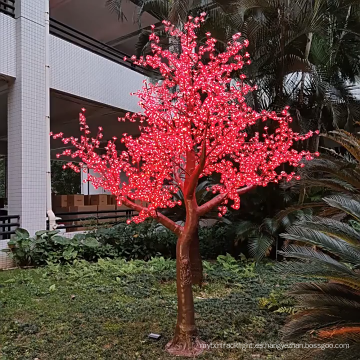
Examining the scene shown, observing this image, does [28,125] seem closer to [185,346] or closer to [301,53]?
[185,346]

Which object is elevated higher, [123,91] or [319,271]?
[123,91]

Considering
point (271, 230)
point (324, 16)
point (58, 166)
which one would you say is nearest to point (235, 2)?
point (324, 16)

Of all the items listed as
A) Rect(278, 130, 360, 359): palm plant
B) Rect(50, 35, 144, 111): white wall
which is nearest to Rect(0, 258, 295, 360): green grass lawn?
Rect(278, 130, 360, 359): palm plant

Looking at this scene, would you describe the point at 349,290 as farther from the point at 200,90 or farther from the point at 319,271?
the point at 200,90

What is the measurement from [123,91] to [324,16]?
4945 millimetres

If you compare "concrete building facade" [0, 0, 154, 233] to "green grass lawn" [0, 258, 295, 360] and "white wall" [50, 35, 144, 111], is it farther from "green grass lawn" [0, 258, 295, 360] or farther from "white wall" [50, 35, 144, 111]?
"green grass lawn" [0, 258, 295, 360]

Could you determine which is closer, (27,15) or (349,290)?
(349,290)

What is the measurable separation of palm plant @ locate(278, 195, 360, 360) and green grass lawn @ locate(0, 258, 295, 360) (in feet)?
2.20

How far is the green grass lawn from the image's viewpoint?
3.47m

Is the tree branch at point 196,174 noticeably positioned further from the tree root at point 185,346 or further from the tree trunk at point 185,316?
the tree root at point 185,346

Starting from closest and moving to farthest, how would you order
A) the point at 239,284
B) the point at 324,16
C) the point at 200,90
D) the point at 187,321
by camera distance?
the point at 187,321 < the point at 200,90 < the point at 239,284 < the point at 324,16

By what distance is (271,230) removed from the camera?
24.8 ft

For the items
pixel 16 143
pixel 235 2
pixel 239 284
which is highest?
pixel 235 2

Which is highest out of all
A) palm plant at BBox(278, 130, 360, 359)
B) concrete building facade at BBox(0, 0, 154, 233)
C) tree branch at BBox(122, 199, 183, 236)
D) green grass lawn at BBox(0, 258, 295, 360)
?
concrete building facade at BBox(0, 0, 154, 233)
